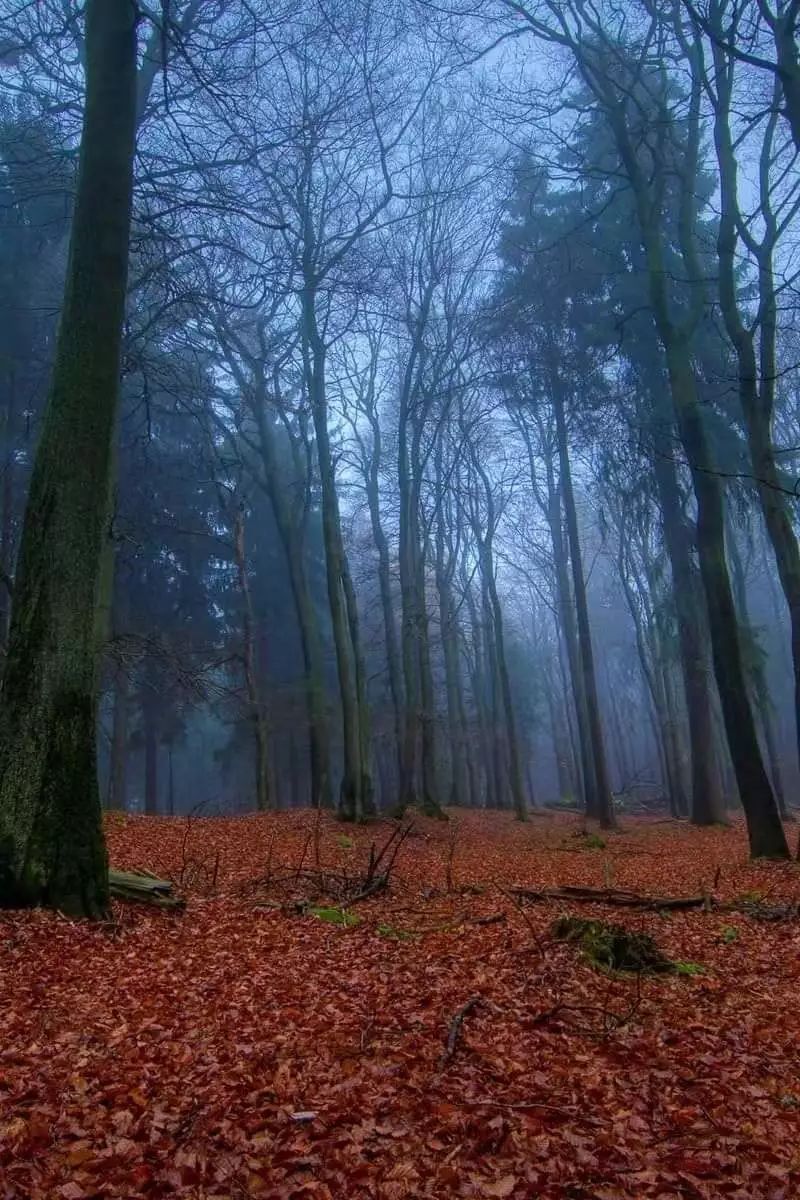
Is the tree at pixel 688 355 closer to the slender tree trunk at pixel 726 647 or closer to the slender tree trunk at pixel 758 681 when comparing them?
the slender tree trunk at pixel 726 647

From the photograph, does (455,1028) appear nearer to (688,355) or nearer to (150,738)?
(688,355)

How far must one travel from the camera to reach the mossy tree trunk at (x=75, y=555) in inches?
200

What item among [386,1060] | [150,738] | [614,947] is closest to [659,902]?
[614,947]

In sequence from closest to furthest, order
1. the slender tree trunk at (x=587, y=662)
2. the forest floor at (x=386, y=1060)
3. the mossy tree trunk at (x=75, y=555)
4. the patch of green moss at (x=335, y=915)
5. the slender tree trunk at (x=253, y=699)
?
the forest floor at (x=386, y=1060)
the mossy tree trunk at (x=75, y=555)
the patch of green moss at (x=335, y=915)
the slender tree trunk at (x=253, y=699)
the slender tree trunk at (x=587, y=662)

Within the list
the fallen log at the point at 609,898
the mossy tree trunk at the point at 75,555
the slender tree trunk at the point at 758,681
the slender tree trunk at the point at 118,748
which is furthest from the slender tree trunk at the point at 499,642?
the mossy tree trunk at the point at 75,555

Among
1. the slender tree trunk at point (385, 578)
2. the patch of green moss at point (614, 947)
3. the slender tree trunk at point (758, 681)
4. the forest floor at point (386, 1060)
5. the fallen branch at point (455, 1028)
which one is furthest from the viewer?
the slender tree trunk at point (385, 578)

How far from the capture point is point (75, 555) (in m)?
5.41

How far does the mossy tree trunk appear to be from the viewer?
5074 millimetres

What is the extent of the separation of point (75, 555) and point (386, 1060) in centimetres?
370

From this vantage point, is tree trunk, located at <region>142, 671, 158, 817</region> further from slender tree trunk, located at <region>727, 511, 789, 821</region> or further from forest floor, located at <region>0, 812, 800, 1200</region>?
forest floor, located at <region>0, 812, 800, 1200</region>

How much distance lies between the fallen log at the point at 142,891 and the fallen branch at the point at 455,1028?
287 centimetres

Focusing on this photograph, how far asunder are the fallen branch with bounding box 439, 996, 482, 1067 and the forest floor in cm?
2

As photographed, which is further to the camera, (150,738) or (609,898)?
(150,738)

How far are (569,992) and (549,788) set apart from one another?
5685cm
